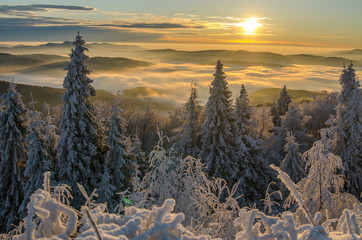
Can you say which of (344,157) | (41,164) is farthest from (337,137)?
(41,164)

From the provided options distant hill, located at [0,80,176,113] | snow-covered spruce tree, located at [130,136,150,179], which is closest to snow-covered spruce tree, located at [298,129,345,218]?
Answer: snow-covered spruce tree, located at [130,136,150,179]

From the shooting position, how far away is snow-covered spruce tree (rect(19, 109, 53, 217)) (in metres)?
17.9

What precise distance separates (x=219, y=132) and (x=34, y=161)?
14.2 m

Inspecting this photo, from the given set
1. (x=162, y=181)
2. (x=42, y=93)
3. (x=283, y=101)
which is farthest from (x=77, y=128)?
(x=42, y=93)

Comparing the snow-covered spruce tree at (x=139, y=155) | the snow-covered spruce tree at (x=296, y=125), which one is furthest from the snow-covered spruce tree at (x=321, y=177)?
the snow-covered spruce tree at (x=296, y=125)

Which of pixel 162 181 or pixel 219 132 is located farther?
pixel 219 132

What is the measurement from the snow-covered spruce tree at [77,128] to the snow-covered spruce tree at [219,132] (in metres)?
9.27

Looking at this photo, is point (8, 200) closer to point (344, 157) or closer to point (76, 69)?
point (76, 69)

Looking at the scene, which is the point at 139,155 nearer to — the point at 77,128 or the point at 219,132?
the point at 219,132

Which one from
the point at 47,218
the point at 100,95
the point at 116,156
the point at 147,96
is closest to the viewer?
the point at 47,218

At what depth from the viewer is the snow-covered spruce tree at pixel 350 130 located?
2155cm

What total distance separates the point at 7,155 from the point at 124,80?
185 meters

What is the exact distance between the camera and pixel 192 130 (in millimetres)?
24672

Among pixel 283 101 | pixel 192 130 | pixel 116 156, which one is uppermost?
pixel 283 101
